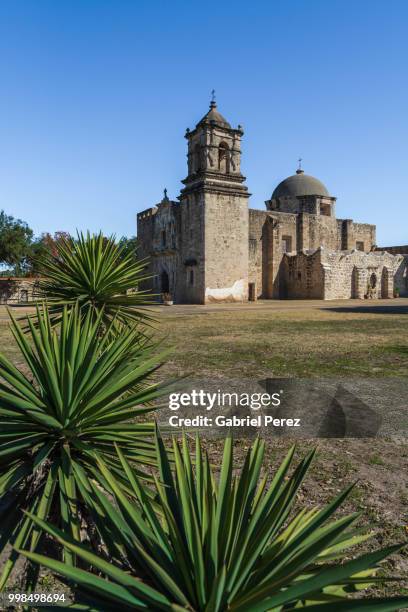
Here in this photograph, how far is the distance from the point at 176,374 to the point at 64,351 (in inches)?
180

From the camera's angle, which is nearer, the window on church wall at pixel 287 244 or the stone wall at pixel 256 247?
the stone wall at pixel 256 247

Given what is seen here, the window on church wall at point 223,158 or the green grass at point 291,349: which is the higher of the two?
the window on church wall at point 223,158

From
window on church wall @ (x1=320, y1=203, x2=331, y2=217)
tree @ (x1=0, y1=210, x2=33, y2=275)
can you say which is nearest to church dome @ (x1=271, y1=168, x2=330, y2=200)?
window on church wall @ (x1=320, y1=203, x2=331, y2=217)

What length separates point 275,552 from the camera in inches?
47.4

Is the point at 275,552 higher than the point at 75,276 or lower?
lower

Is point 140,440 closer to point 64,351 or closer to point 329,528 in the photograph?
point 64,351

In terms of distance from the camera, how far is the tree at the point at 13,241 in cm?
3350

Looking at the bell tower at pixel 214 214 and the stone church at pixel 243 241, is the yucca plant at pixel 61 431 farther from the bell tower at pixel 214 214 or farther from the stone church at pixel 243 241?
the bell tower at pixel 214 214

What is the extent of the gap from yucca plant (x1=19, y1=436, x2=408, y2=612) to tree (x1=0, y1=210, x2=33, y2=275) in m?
35.0

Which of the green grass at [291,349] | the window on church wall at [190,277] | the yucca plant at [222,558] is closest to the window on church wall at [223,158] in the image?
the window on church wall at [190,277]

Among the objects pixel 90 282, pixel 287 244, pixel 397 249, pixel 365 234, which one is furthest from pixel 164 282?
pixel 90 282

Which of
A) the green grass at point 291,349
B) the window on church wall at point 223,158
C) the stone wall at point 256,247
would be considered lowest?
the green grass at point 291,349

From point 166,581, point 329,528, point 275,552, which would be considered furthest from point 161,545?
point 329,528

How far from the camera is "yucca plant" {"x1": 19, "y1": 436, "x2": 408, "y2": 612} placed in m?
1.00
